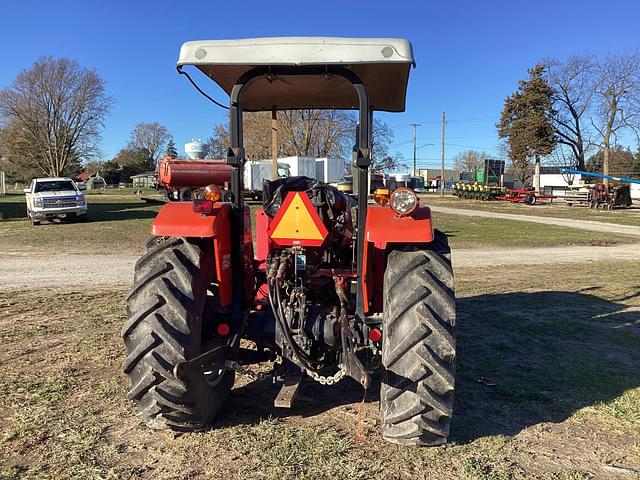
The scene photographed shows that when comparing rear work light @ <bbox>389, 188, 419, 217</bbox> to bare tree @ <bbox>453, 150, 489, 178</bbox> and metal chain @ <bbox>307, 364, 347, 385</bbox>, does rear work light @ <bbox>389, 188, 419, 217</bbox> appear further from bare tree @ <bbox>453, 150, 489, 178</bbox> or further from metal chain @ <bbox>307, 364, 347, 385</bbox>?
bare tree @ <bbox>453, 150, 489, 178</bbox>

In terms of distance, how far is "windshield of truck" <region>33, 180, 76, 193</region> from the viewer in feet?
71.7

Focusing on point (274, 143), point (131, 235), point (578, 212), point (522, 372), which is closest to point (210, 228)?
point (274, 143)

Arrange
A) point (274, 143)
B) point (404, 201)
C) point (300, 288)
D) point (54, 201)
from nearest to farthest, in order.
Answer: point (404, 201), point (300, 288), point (274, 143), point (54, 201)

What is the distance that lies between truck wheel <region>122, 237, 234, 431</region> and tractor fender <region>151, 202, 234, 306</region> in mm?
112

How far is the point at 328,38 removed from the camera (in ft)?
11.1

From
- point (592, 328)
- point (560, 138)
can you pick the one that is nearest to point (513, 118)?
point (560, 138)

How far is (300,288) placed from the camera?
12.7 feet

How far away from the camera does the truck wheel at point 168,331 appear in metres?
3.40

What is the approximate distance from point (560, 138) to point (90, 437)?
191ft

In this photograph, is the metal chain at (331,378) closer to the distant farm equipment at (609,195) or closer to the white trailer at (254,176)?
the white trailer at (254,176)

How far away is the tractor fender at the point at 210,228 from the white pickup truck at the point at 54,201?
19712 mm

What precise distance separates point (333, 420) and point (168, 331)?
1460 mm

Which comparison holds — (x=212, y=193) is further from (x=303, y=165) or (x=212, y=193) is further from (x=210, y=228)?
(x=303, y=165)

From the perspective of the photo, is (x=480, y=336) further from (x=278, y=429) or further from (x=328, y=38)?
(x=328, y=38)
